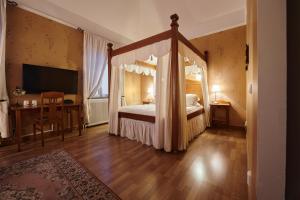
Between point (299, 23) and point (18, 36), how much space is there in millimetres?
4184

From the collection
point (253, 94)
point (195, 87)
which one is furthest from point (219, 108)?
point (253, 94)

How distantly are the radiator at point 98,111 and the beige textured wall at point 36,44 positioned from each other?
1.69 ft

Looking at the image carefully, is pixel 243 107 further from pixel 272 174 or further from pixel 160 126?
pixel 272 174

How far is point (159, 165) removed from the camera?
1970 mm

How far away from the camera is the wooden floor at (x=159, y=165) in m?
1.45

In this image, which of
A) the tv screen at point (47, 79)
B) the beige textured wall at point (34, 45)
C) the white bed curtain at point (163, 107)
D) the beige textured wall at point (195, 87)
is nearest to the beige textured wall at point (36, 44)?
the beige textured wall at point (34, 45)

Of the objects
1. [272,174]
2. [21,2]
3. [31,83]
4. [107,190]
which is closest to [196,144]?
[107,190]

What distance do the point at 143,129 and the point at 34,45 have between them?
305cm

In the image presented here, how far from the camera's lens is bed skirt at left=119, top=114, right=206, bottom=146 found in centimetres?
273

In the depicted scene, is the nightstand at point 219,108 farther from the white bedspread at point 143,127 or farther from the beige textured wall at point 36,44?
the beige textured wall at point 36,44

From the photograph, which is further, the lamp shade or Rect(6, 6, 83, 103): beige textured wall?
the lamp shade

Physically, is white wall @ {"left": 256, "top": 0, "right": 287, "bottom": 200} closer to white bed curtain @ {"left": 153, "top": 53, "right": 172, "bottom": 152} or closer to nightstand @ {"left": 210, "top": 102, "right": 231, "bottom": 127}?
white bed curtain @ {"left": 153, "top": 53, "right": 172, "bottom": 152}

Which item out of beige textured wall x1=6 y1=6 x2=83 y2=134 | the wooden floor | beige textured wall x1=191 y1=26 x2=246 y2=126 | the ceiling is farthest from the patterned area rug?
beige textured wall x1=191 y1=26 x2=246 y2=126

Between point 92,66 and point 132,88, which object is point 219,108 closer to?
point 132,88
